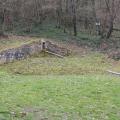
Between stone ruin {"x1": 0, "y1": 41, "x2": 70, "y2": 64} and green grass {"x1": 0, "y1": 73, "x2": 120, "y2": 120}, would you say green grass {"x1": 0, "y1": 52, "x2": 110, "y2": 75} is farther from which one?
green grass {"x1": 0, "y1": 73, "x2": 120, "y2": 120}

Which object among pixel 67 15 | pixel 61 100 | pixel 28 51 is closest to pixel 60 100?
pixel 61 100

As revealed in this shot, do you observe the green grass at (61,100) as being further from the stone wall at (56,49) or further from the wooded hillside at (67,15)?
→ the wooded hillside at (67,15)

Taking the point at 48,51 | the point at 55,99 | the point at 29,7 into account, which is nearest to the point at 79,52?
the point at 48,51

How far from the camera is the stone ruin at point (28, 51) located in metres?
22.9

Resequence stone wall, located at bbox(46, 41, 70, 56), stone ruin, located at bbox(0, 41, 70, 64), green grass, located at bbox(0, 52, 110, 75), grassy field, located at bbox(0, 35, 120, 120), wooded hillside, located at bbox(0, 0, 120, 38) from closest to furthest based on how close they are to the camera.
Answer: grassy field, located at bbox(0, 35, 120, 120), green grass, located at bbox(0, 52, 110, 75), stone ruin, located at bbox(0, 41, 70, 64), stone wall, located at bbox(46, 41, 70, 56), wooded hillside, located at bbox(0, 0, 120, 38)

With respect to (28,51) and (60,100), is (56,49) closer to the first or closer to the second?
(28,51)

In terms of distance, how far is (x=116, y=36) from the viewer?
42969mm

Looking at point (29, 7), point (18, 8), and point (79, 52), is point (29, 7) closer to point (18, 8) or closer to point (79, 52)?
point (18, 8)

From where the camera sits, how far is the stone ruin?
22.9 m

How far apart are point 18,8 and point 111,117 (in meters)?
35.7

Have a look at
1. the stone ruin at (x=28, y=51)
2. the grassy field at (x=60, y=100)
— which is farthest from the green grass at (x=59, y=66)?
the grassy field at (x=60, y=100)

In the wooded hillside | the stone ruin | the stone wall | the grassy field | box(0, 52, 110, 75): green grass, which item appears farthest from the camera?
the wooded hillside

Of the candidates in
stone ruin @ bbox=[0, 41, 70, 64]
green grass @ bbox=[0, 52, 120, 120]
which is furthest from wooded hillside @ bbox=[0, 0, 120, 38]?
green grass @ bbox=[0, 52, 120, 120]

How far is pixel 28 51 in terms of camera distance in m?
26.1
